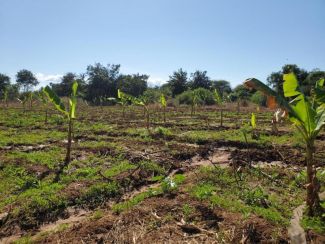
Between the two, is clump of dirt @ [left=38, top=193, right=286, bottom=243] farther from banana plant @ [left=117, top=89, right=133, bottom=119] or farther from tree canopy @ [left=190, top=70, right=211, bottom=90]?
tree canopy @ [left=190, top=70, right=211, bottom=90]

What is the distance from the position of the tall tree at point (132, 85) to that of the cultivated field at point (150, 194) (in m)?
49.1

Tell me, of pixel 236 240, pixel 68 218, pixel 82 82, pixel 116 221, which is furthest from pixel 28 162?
pixel 82 82

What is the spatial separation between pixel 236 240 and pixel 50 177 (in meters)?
6.15

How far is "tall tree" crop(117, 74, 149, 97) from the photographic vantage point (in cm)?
6286

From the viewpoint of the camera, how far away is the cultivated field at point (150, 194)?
6289 millimetres

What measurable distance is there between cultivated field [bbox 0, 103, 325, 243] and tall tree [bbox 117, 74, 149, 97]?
49.1m

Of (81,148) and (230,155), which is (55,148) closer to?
(81,148)

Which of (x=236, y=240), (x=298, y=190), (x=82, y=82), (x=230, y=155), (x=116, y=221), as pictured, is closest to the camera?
(x=236, y=240)

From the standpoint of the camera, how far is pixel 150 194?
8125 millimetres

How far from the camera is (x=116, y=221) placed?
6691 mm

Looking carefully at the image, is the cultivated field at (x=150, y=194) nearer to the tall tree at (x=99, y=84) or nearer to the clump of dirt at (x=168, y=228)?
the clump of dirt at (x=168, y=228)

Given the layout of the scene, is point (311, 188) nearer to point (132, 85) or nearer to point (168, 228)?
point (168, 228)

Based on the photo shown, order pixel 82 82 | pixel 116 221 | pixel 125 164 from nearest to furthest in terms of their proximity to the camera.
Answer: pixel 116 221 → pixel 125 164 → pixel 82 82

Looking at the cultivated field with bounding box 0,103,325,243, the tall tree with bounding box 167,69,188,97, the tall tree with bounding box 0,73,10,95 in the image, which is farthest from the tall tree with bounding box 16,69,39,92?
the cultivated field with bounding box 0,103,325,243
